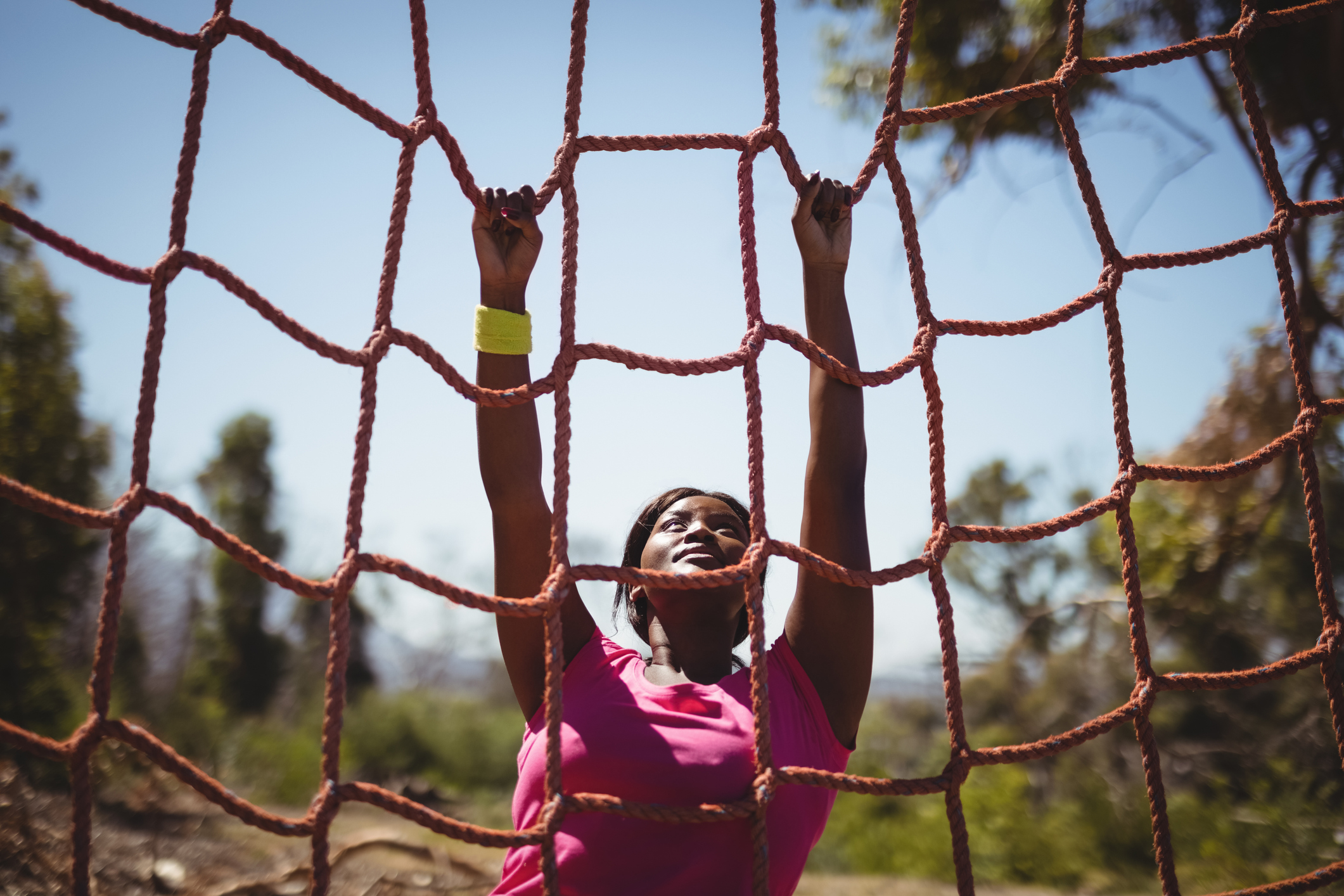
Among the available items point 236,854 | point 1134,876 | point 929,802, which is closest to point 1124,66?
point 236,854

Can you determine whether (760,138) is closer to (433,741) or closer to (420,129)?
(420,129)

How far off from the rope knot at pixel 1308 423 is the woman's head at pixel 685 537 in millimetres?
1035

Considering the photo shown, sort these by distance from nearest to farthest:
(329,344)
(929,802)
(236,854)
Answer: (329,344) → (236,854) → (929,802)

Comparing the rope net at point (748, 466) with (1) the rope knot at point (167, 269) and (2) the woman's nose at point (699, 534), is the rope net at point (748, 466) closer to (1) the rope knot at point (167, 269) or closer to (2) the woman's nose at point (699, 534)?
(1) the rope knot at point (167, 269)

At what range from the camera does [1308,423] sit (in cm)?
146

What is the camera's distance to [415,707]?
40.7ft

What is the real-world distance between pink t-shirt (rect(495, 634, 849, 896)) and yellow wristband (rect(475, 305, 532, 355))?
1.60 feet

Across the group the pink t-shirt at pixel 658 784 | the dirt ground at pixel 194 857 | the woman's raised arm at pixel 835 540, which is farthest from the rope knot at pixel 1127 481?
the dirt ground at pixel 194 857

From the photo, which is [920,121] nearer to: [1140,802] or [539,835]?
[539,835]

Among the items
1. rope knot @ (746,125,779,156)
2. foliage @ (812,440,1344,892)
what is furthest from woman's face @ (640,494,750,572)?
foliage @ (812,440,1344,892)

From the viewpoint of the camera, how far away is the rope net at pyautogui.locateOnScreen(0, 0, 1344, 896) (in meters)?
0.98

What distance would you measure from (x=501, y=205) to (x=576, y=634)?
0.68 meters

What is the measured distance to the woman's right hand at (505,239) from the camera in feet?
4.03

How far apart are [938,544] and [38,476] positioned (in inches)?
291
